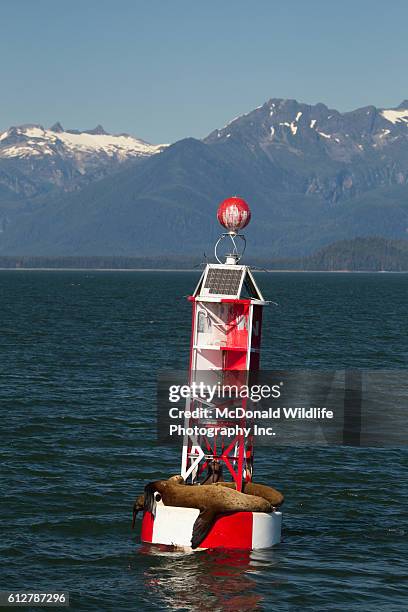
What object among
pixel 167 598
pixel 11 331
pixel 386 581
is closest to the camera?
pixel 167 598

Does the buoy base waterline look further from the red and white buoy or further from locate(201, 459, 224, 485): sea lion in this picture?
locate(201, 459, 224, 485): sea lion

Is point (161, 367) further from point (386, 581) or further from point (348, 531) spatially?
point (386, 581)

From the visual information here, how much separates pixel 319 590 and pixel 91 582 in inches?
275

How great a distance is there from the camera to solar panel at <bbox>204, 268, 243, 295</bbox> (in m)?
32.7

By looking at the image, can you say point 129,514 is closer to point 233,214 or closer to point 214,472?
point 214,472

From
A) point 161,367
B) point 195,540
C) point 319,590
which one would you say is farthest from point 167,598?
point 161,367

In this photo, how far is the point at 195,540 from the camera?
108ft

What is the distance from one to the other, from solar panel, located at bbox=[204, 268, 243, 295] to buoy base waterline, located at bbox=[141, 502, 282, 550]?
6746 millimetres

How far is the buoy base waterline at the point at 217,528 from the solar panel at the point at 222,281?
6.75 metres

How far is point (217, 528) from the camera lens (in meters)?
32.8

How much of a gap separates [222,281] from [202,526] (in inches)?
298
